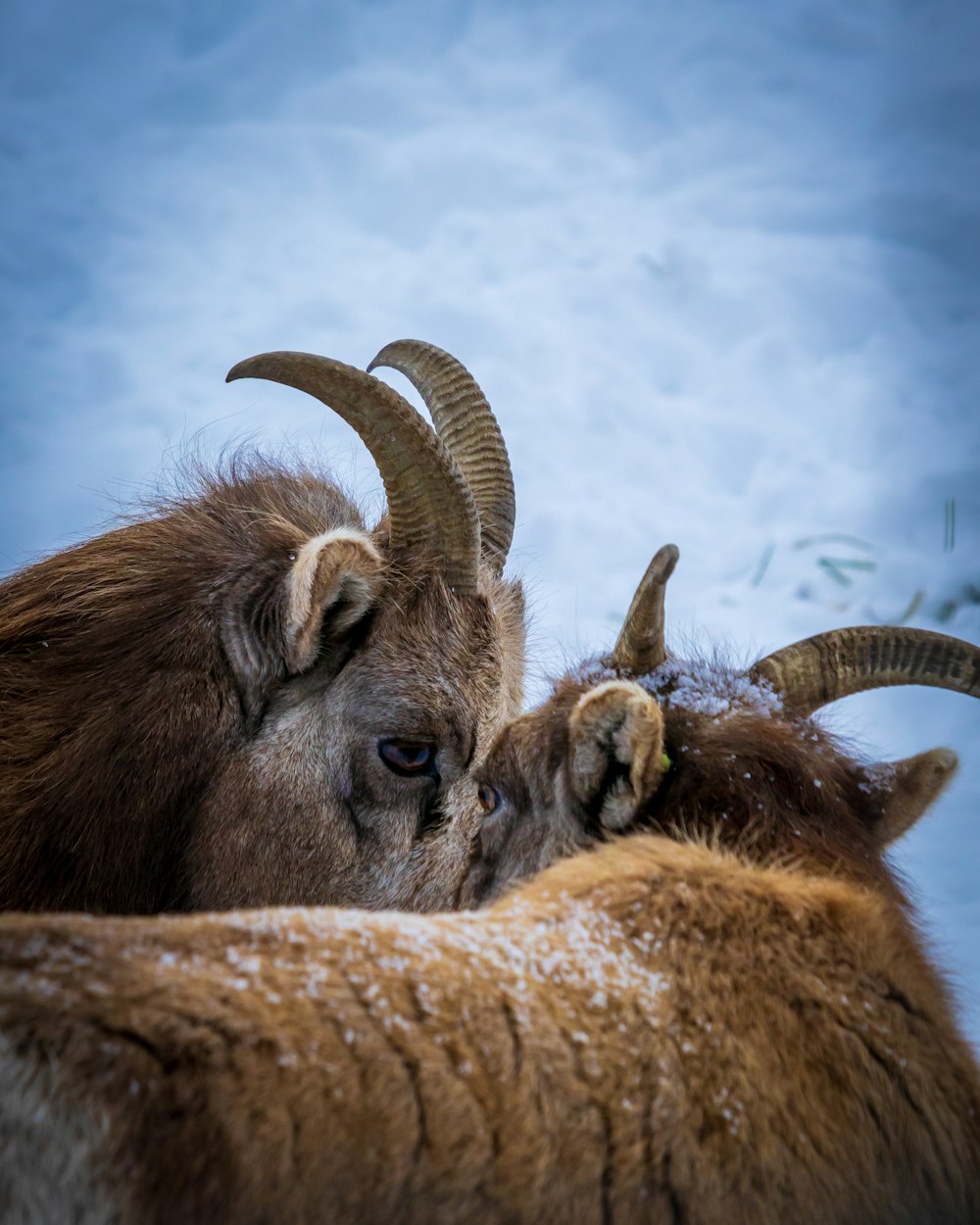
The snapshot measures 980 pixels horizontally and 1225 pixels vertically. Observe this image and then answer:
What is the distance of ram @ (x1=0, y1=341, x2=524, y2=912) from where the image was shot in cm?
485

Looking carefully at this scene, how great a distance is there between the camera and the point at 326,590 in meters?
4.96

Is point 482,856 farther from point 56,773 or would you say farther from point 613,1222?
point 613,1222

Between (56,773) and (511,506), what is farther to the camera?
(511,506)

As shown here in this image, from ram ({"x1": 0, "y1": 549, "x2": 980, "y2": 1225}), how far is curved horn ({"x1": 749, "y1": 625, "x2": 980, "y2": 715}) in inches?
39.2

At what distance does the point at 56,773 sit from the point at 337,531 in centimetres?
151

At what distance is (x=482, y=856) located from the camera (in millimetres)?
4391

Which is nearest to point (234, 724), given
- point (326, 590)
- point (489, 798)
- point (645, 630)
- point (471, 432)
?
point (326, 590)

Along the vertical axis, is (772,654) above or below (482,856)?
above

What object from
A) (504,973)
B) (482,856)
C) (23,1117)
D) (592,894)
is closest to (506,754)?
(482,856)

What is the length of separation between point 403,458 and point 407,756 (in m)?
1.29

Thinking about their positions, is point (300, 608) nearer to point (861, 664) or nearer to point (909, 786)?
point (861, 664)

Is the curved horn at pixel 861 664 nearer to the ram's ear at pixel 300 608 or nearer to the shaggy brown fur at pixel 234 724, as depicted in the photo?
the shaggy brown fur at pixel 234 724

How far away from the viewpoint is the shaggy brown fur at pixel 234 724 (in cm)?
484

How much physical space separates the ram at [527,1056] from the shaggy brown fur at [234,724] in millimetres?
1832
